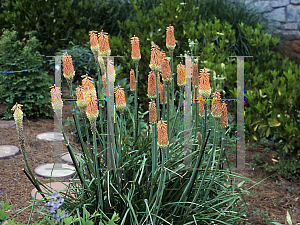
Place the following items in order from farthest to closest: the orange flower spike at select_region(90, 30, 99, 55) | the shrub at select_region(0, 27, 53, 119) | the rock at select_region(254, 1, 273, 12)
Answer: the rock at select_region(254, 1, 273, 12)
the shrub at select_region(0, 27, 53, 119)
the orange flower spike at select_region(90, 30, 99, 55)

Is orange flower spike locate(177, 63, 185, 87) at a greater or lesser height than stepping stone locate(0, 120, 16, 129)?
greater

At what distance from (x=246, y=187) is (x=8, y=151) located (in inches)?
107

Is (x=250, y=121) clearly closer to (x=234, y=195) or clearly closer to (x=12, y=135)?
(x=234, y=195)

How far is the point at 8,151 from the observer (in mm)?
3611

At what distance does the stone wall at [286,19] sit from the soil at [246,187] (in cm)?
355

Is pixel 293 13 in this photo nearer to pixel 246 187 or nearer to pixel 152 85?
pixel 246 187

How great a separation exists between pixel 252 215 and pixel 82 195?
1.70 m

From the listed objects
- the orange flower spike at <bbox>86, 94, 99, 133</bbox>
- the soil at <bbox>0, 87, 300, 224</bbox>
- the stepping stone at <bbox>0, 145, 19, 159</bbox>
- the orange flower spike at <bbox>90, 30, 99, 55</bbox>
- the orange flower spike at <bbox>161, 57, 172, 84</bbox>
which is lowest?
the soil at <bbox>0, 87, 300, 224</bbox>

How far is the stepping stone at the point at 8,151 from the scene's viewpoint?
3520mm

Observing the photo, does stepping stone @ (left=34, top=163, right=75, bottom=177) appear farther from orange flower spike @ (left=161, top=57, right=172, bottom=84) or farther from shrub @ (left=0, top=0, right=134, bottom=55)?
shrub @ (left=0, top=0, right=134, bottom=55)

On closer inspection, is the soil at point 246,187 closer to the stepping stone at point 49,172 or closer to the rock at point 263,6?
the stepping stone at point 49,172

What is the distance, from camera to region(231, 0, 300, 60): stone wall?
657cm

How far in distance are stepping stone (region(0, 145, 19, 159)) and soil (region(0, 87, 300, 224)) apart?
58 mm

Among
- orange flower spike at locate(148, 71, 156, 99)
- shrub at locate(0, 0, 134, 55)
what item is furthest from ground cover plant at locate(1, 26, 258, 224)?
shrub at locate(0, 0, 134, 55)
